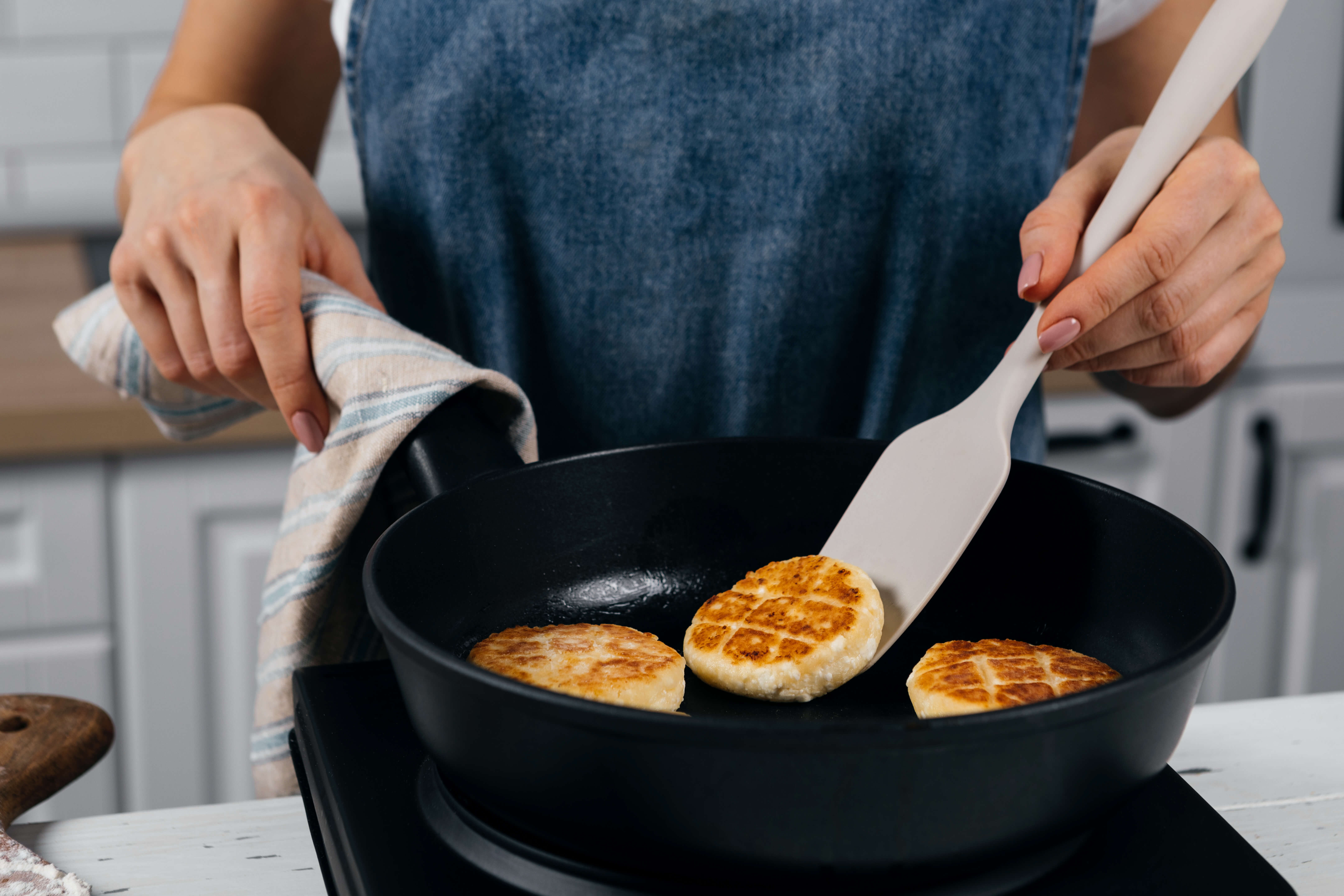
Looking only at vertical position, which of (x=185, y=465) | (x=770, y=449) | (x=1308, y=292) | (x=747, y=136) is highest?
(x=747, y=136)

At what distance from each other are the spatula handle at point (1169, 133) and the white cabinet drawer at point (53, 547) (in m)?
1.00

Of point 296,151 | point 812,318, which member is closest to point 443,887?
point 812,318

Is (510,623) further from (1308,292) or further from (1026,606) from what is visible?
(1308,292)

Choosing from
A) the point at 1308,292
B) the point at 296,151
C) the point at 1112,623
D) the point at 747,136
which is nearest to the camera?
the point at 1112,623

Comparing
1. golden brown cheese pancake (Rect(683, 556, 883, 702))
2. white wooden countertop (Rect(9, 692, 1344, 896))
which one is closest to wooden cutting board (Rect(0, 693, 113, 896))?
white wooden countertop (Rect(9, 692, 1344, 896))

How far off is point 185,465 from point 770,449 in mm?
838

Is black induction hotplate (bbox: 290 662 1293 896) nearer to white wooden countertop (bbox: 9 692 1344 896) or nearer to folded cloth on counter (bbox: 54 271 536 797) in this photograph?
white wooden countertop (bbox: 9 692 1344 896)

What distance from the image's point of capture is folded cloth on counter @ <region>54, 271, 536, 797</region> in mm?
610

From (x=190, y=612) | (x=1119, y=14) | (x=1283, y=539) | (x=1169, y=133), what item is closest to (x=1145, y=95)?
(x=1119, y=14)

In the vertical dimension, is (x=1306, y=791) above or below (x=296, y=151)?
below

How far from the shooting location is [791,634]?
1.76 feet

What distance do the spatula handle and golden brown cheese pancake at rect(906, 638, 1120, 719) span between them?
0.40 ft

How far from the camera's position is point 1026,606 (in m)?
0.60

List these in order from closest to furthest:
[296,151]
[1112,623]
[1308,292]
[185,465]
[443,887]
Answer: [443,887] → [1112,623] → [296,151] → [185,465] → [1308,292]
